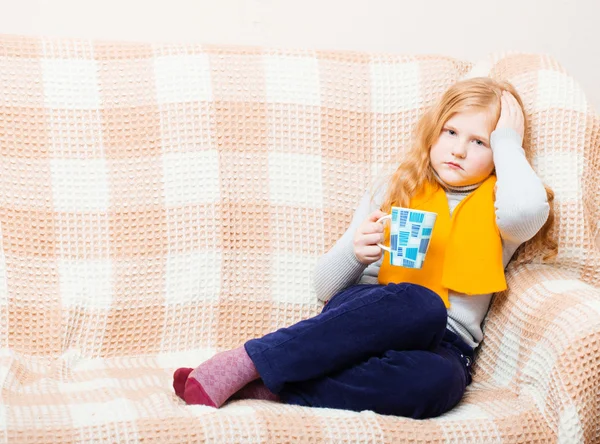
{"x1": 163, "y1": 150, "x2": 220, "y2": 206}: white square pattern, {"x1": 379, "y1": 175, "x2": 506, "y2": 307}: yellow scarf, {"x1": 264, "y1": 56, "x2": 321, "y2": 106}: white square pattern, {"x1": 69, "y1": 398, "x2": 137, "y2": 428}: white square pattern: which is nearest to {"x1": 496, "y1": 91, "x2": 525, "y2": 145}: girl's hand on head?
{"x1": 379, "y1": 175, "x2": 506, "y2": 307}: yellow scarf

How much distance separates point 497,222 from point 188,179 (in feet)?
1.95

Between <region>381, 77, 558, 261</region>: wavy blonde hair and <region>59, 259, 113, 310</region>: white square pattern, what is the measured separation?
0.55 meters

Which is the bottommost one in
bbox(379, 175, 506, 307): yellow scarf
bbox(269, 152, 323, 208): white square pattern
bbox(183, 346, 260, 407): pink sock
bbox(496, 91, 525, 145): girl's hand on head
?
bbox(183, 346, 260, 407): pink sock

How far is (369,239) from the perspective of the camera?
148 centimetres

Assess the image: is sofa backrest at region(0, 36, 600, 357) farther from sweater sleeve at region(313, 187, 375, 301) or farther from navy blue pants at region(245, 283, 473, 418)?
navy blue pants at region(245, 283, 473, 418)

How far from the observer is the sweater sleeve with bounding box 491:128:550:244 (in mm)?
1453

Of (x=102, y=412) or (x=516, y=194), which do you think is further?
(x=516, y=194)

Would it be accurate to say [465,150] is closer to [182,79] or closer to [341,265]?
[341,265]

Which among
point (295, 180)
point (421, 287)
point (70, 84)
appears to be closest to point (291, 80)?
point (295, 180)

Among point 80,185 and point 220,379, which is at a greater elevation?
point 80,185

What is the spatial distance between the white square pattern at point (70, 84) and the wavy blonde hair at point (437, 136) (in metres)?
0.61

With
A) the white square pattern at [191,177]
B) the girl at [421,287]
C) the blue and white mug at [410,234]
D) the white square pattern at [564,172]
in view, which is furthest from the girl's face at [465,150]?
the white square pattern at [191,177]

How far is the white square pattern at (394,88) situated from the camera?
5.67 feet

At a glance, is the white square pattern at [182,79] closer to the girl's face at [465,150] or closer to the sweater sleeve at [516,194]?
the girl's face at [465,150]
